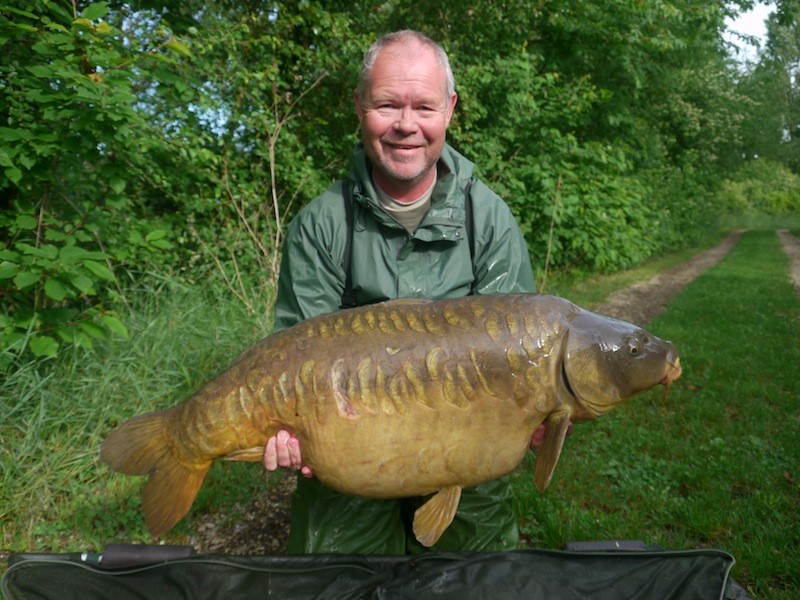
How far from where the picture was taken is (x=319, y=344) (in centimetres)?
140

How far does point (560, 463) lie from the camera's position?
270 cm

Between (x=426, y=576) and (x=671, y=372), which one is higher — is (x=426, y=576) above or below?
below

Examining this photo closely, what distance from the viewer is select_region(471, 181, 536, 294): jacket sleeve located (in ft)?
6.01

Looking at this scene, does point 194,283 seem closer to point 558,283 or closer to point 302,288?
point 302,288

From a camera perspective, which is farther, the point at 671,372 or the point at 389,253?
the point at 389,253

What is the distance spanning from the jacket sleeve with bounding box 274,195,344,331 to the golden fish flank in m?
0.33

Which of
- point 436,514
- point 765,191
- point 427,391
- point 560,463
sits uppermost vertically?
point 427,391

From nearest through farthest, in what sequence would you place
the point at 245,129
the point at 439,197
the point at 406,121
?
the point at 406,121 < the point at 439,197 < the point at 245,129

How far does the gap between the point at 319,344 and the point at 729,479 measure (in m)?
2.02

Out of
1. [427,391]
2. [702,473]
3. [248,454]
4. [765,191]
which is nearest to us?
[427,391]

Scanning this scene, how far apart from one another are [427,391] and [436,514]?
0.31m

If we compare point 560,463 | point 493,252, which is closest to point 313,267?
point 493,252

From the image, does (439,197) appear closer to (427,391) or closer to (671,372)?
(427,391)

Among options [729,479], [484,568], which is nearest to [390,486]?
[484,568]
